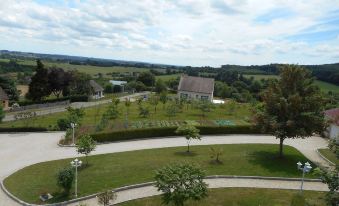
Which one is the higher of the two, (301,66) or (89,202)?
(301,66)

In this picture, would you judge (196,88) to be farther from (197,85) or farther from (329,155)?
(329,155)

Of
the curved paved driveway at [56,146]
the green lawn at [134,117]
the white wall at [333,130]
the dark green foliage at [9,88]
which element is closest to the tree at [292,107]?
the curved paved driveway at [56,146]

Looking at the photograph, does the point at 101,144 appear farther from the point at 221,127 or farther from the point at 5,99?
the point at 5,99

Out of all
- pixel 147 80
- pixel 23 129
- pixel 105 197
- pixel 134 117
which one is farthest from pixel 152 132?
pixel 147 80

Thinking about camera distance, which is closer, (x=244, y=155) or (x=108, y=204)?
(x=108, y=204)

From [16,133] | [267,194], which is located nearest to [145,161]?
[267,194]

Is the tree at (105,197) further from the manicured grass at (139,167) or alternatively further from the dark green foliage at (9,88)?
the dark green foliage at (9,88)
